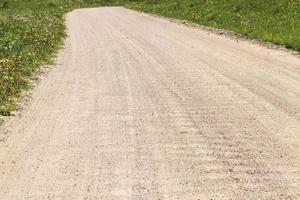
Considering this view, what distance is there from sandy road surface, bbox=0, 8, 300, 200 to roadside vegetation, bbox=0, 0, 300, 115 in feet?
2.62

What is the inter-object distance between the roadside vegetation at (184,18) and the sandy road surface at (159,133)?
2.62 ft

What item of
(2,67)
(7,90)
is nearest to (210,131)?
(7,90)

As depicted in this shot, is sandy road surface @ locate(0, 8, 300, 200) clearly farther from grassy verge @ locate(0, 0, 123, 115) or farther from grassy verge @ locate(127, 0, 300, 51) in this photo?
grassy verge @ locate(127, 0, 300, 51)

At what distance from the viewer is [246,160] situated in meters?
7.33

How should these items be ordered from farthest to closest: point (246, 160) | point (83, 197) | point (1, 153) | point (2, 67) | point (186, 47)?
point (186, 47)
point (2, 67)
point (1, 153)
point (246, 160)
point (83, 197)

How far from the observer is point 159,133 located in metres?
8.82

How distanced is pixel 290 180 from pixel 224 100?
449 centimetres

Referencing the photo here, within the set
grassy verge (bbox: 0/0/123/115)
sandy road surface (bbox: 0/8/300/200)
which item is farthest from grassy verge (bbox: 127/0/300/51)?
grassy verge (bbox: 0/0/123/115)

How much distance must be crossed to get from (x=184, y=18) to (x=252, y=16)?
6.66 m

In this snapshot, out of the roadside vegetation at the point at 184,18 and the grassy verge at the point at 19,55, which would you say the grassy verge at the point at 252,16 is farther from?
the grassy verge at the point at 19,55

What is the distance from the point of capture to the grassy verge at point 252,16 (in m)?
22.0

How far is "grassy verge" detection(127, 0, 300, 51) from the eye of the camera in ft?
72.1

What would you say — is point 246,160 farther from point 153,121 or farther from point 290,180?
point 153,121

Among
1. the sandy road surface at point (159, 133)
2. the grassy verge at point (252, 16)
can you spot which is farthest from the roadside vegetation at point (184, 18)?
the sandy road surface at point (159, 133)
